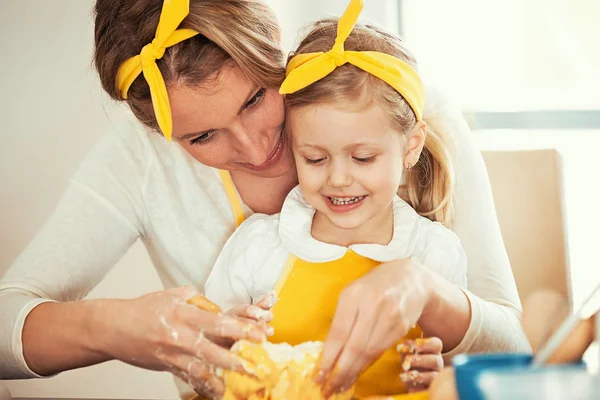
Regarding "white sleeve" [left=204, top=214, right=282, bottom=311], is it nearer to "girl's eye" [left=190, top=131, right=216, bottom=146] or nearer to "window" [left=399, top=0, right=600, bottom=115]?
"girl's eye" [left=190, top=131, right=216, bottom=146]

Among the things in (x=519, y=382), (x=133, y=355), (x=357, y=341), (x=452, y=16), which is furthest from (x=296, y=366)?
(x=452, y=16)

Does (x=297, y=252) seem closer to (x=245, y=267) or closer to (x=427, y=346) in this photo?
(x=245, y=267)

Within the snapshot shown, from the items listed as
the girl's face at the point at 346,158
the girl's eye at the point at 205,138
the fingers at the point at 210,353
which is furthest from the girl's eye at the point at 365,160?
the fingers at the point at 210,353

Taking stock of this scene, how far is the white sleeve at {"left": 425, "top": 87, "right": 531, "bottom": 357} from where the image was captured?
1071 millimetres

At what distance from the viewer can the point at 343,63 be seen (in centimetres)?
111

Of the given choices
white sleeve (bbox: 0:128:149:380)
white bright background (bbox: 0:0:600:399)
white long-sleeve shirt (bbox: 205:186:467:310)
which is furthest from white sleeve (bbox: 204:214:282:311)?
white bright background (bbox: 0:0:600:399)

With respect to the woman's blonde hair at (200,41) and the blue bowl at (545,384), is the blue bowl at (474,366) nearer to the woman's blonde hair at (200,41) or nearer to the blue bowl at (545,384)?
the blue bowl at (545,384)

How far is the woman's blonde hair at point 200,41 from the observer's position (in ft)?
3.62

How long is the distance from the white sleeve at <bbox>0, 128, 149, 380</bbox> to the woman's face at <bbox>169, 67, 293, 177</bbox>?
0.61ft

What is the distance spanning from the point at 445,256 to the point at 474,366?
61 cm

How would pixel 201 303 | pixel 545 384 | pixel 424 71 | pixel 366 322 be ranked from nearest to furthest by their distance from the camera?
pixel 545 384
pixel 366 322
pixel 201 303
pixel 424 71

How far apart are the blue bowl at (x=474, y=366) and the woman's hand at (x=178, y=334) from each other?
1.32 ft

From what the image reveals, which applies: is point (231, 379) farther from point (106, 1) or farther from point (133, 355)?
point (106, 1)

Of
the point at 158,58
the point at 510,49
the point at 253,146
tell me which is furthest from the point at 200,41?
the point at 510,49
